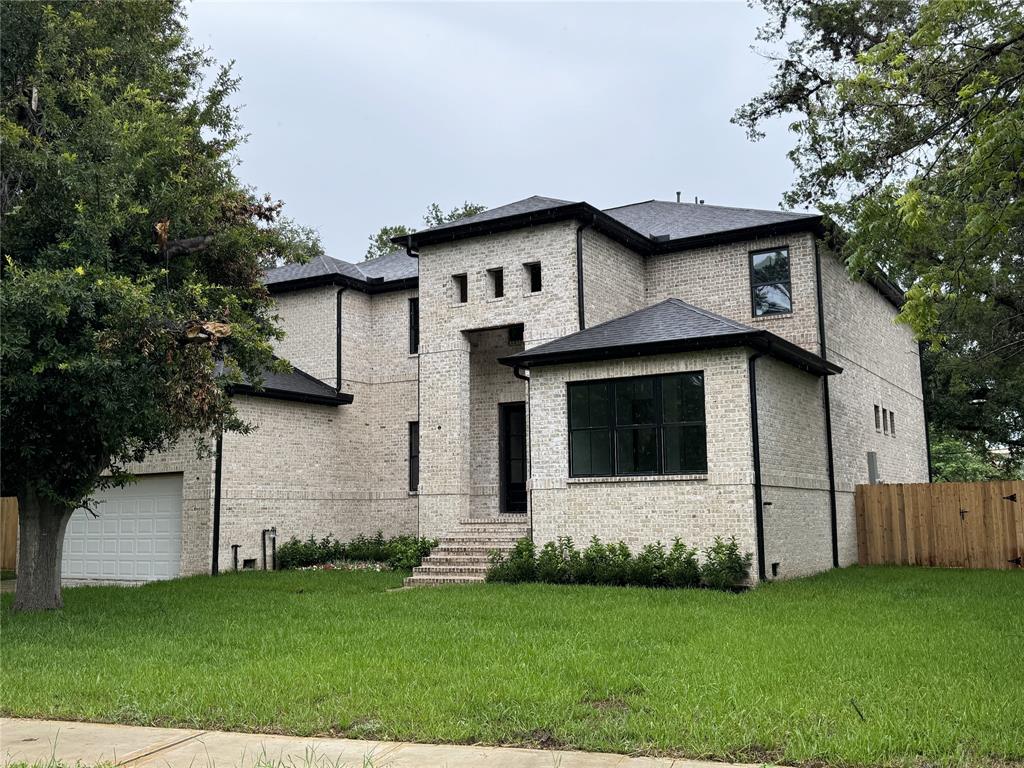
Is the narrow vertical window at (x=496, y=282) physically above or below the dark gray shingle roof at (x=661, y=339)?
above

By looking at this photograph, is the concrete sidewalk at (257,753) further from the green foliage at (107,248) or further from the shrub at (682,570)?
the shrub at (682,570)

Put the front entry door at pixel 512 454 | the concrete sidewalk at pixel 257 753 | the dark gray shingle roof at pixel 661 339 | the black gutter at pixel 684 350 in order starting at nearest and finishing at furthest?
the concrete sidewalk at pixel 257 753 → the black gutter at pixel 684 350 → the dark gray shingle roof at pixel 661 339 → the front entry door at pixel 512 454

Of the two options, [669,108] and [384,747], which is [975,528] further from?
[384,747]

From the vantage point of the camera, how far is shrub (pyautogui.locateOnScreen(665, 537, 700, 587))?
562 inches

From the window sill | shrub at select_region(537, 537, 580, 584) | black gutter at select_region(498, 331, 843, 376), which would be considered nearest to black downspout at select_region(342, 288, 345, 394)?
black gutter at select_region(498, 331, 843, 376)

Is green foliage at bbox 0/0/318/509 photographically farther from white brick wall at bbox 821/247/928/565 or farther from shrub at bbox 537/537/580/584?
white brick wall at bbox 821/247/928/565

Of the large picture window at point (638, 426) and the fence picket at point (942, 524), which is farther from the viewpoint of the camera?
the fence picket at point (942, 524)

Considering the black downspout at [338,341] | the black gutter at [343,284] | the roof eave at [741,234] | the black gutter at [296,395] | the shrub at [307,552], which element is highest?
the roof eave at [741,234]

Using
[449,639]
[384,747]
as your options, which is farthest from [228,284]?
[384,747]

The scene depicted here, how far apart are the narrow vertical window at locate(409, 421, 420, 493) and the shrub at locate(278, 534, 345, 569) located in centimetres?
218

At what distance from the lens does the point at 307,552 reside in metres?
19.5

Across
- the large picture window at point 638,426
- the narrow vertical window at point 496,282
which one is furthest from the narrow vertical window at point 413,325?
the large picture window at point 638,426

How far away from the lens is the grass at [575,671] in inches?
223

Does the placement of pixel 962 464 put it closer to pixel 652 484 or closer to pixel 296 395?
pixel 652 484
